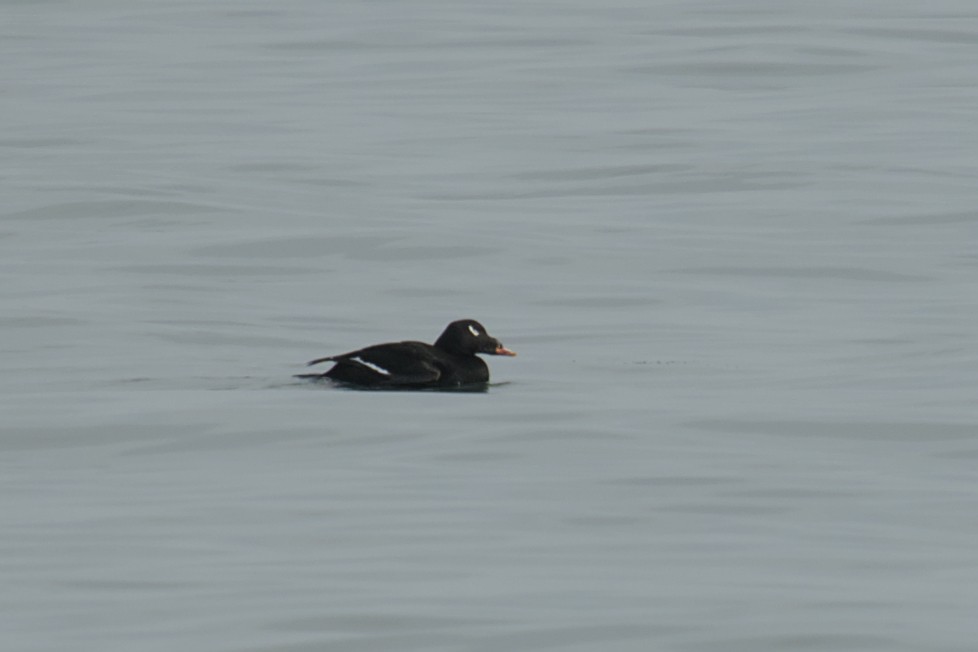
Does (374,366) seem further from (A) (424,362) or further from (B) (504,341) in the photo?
(B) (504,341)

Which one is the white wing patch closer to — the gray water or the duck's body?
the duck's body

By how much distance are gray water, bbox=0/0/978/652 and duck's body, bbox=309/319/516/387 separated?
248 mm

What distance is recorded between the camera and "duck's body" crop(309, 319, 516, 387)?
547 inches

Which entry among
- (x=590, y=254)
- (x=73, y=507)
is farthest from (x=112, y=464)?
(x=590, y=254)

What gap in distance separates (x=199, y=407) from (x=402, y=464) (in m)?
1.86

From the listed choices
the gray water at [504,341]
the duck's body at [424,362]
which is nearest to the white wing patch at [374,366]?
the duck's body at [424,362]

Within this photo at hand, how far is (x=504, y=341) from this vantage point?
53.3ft

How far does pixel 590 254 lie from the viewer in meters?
20.3

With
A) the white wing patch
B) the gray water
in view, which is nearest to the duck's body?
the white wing patch

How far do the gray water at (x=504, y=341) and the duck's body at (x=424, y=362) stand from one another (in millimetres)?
248

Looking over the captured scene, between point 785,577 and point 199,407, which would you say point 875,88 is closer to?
point 199,407

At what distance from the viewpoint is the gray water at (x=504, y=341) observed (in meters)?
8.84

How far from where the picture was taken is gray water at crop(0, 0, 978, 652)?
29.0ft

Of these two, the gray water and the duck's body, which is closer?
the gray water
